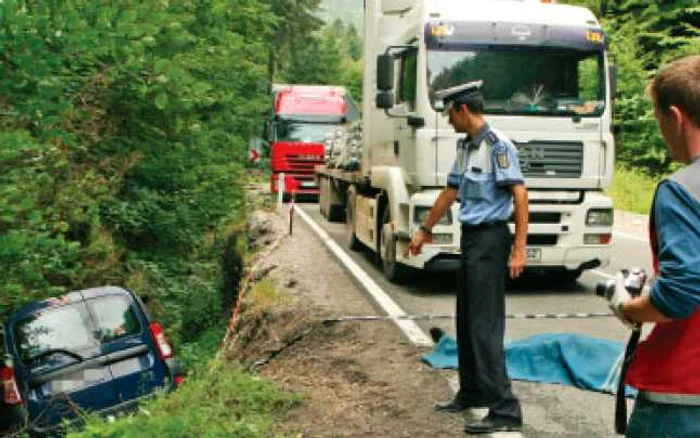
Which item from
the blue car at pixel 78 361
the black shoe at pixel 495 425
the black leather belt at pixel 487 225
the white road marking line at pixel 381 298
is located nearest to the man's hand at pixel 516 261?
the black leather belt at pixel 487 225

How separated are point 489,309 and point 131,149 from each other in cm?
909

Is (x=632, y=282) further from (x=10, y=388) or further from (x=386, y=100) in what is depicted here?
(x=386, y=100)

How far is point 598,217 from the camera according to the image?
405 inches

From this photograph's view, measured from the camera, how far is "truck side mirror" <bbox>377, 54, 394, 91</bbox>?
997 centimetres

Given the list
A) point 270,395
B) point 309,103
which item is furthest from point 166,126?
point 309,103

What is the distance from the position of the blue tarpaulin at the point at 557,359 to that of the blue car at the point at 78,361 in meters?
3.07

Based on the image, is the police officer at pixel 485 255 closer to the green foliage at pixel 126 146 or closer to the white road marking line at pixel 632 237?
the green foliage at pixel 126 146

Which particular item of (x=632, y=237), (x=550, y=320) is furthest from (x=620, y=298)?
(x=632, y=237)

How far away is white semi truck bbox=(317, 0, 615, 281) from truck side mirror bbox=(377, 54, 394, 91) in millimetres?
11

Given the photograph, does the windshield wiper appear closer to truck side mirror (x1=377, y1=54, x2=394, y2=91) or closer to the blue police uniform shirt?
truck side mirror (x1=377, y1=54, x2=394, y2=91)

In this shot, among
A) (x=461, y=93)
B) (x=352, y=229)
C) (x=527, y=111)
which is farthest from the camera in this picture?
(x=352, y=229)

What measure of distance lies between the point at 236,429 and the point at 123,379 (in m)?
3.72

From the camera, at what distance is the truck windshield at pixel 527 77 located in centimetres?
1002

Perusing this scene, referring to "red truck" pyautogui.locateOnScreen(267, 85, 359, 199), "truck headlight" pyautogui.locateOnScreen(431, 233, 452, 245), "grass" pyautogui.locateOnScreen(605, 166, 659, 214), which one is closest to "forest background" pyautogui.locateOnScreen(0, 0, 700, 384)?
"truck headlight" pyautogui.locateOnScreen(431, 233, 452, 245)
